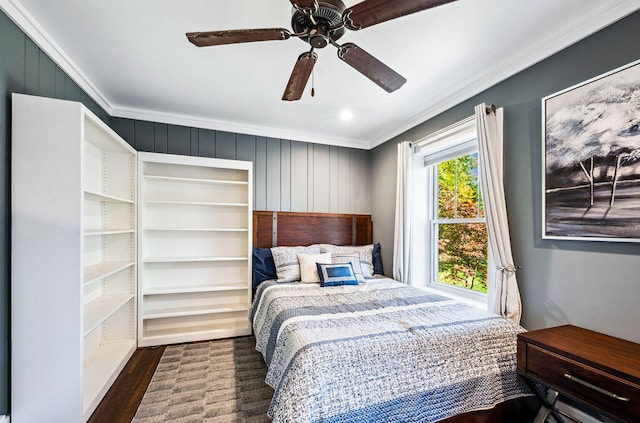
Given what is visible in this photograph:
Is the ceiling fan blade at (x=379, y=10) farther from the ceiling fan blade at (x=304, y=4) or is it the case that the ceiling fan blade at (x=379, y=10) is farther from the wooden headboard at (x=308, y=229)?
the wooden headboard at (x=308, y=229)

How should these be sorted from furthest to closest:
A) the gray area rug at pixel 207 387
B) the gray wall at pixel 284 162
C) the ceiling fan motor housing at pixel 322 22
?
the gray wall at pixel 284 162
the gray area rug at pixel 207 387
the ceiling fan motor housing at pixel 322 22

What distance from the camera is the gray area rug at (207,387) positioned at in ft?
6.17

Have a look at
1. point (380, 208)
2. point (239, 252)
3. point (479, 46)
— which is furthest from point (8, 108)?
point (380, 208)

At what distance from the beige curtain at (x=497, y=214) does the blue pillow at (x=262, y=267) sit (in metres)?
2.12

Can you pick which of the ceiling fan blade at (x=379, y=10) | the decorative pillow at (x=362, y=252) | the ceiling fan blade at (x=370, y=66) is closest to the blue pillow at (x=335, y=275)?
the decorative pillow at (x=362, y=252)

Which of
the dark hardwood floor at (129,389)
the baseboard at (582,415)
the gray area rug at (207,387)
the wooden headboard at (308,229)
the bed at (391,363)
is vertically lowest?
the dark hardwood floor at (129,389)

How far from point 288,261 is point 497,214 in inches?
78.8

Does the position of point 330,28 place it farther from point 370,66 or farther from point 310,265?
point 310,265

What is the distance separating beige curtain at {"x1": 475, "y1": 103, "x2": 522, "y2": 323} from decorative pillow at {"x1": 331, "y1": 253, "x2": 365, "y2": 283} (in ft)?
4.00

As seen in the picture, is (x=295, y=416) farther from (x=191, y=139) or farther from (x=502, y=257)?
(x=191, y=139)

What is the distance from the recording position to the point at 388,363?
4.86 ft

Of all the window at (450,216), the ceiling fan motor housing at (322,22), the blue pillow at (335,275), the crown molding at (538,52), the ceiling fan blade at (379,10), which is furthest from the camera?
the blue pillow at (335,275)

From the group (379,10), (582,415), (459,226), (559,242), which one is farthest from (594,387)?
(379,10)

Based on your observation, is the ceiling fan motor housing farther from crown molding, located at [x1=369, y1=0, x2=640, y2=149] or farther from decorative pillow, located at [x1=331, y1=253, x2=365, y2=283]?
decorative pillow, located at [x1=331, y1=253, x2=365, y2=283]
